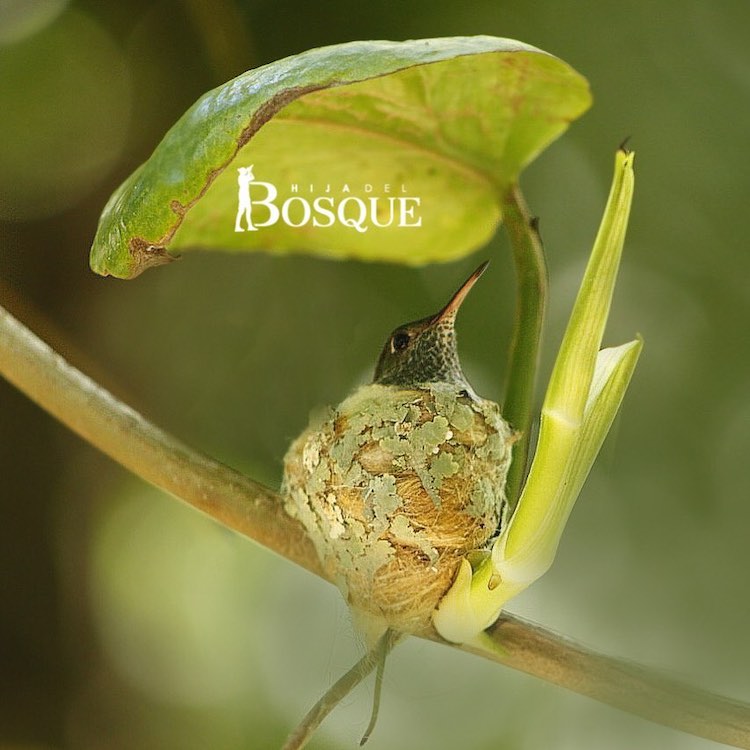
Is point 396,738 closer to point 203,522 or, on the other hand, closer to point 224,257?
point 203,522

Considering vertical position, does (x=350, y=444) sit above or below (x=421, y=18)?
below

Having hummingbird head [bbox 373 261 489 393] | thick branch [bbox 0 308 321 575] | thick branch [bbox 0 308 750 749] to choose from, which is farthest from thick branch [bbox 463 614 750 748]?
hummingbird head [bbox 373 261 489 393]

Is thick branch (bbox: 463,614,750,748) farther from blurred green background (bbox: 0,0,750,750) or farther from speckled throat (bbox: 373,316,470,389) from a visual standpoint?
blurred green background (bbox: 0,0,750,750)

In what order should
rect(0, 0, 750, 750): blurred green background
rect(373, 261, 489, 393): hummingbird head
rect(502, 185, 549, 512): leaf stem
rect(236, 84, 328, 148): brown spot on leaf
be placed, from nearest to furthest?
rect(236, 84, 328, 148): brown spot on leaf
rect(502, 185, 549, 512): leaf stem
rect(373, 261, 489, 393): hummingbird head
rect(0, 0, 750, 750): blurred green background

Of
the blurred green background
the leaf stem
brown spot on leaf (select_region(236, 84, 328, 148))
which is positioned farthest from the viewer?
the blurred green background

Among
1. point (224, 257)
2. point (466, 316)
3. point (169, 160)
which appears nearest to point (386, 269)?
point (466, 316)

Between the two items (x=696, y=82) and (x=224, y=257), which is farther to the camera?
(x=224, y=257)

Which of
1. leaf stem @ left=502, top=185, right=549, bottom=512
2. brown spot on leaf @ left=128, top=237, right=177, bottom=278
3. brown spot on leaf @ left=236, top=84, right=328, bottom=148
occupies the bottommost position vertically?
leaf stem @ left=502, top=185, right=549, bottom=512
